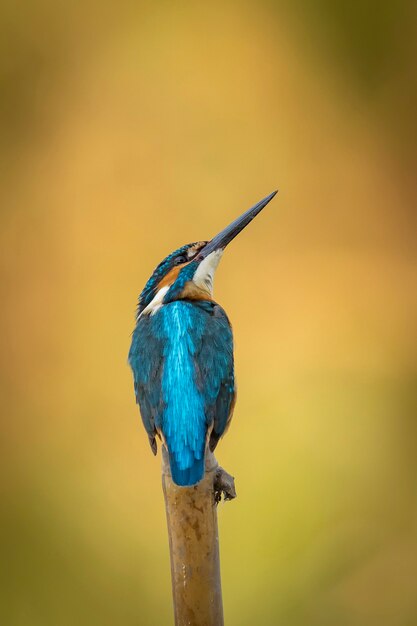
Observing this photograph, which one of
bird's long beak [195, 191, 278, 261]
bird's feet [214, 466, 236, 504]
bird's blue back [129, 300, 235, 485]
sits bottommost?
bird's feet [214, 466, 236, 504]

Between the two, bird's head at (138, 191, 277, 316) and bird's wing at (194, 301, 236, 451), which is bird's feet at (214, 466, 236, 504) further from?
bird's head at (138, 191, 277, 316)

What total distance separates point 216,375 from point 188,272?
0.28 m

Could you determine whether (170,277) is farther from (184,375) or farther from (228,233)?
(184,375)

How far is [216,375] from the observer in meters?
1.36

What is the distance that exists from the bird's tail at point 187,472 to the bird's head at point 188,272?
1.29 feet

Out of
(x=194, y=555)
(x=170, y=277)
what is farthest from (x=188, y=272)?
(x=194, y=555)

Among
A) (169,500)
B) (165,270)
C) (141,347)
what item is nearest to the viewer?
(169,500)

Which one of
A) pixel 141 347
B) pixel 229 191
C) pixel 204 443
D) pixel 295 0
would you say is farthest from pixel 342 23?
pixel 204 443

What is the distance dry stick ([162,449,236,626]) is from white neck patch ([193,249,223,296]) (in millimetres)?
468

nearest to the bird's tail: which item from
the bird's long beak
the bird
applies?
the bird

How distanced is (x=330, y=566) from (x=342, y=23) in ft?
5.53

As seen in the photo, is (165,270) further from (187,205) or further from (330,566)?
(330,566)

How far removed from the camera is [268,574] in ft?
7.70

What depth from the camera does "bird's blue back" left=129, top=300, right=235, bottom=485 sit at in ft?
4.11
